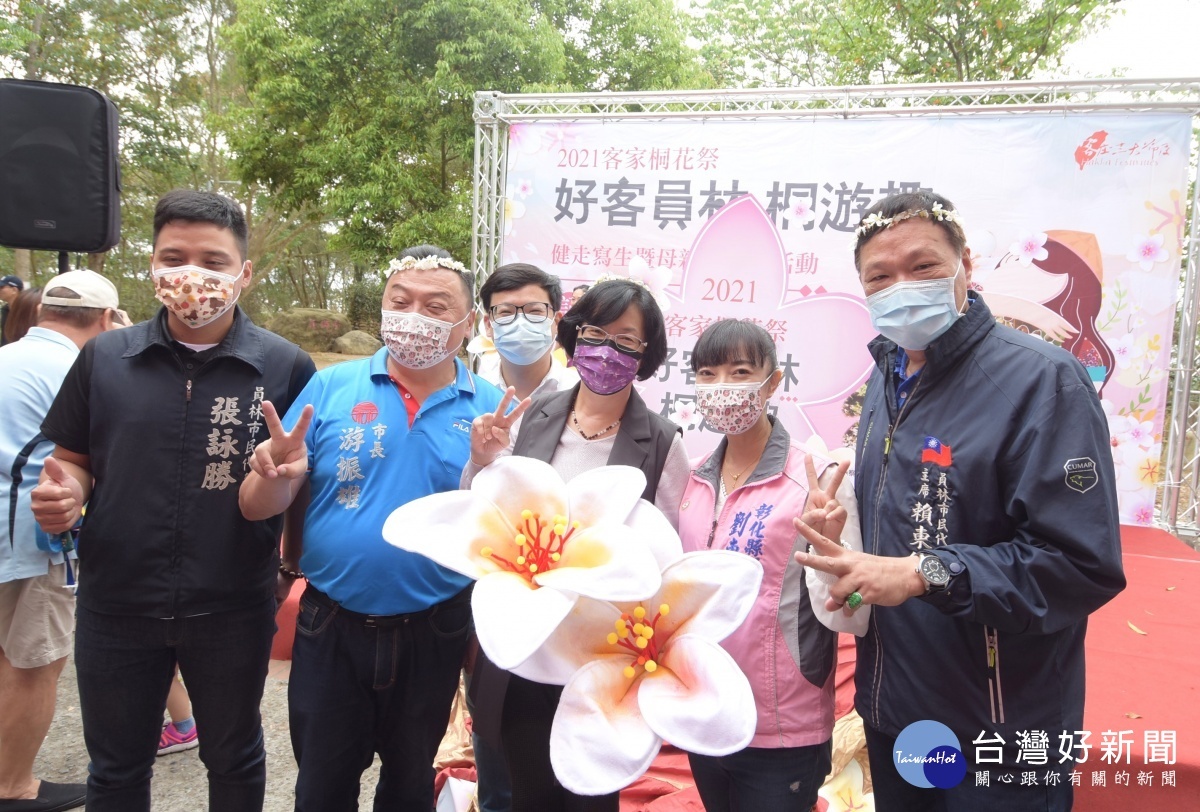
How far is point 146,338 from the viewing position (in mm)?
1908

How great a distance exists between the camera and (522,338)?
2668 millimetres

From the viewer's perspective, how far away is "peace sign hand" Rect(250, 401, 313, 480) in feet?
5.45

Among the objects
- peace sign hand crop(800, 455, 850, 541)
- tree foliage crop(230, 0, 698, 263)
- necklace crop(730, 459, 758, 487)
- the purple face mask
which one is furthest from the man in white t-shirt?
tree foliage crop(230, 0, 698, 263)

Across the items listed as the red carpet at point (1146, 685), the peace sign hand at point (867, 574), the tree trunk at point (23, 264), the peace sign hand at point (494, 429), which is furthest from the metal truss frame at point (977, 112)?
the tree trunk at point (23, 264)

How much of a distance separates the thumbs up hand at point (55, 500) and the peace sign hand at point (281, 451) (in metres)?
0.50

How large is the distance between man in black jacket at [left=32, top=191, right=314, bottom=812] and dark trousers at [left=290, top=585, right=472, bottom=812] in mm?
234

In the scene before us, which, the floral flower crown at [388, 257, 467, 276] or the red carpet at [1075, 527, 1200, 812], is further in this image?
the red carpet at [1075, 527, 1200, 812]

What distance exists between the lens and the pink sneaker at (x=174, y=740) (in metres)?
3.02

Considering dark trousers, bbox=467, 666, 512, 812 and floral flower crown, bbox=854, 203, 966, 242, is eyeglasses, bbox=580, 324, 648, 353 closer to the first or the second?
floral flower crown, bbox=854, 203, 966, 242

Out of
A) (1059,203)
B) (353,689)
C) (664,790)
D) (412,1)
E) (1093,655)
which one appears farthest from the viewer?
(412,1)

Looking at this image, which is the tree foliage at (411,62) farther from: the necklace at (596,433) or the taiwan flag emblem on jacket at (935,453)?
the taiwan flag emblem on jacket at (935,453)

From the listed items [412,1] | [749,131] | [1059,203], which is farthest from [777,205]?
[412,1]

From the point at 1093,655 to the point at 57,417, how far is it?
380 cm

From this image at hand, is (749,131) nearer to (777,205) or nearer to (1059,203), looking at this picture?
(777,205)
